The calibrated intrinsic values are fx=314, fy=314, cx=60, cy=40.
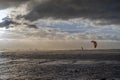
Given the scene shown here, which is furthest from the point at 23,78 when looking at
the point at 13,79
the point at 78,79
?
the point at 78,79

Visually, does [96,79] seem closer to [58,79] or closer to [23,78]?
[58,79]

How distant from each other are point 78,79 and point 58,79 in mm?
3410

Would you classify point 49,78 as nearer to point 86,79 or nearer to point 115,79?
→ point 86,79

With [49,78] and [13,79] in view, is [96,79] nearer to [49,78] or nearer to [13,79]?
[49,78]

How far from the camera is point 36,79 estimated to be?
54.4 metres

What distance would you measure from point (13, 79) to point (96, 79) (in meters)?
14.3

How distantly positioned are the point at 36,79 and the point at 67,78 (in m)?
5.43

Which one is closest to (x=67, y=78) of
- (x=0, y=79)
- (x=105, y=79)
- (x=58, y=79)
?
(x=58, y=79)

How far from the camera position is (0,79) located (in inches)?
2160

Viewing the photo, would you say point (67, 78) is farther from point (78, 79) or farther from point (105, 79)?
point (105, 79)

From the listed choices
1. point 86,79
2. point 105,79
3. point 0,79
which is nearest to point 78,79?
point 86,79

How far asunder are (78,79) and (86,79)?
4.45ft

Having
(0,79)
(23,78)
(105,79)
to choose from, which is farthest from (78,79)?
(0,79)

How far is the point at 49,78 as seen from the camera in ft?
181
